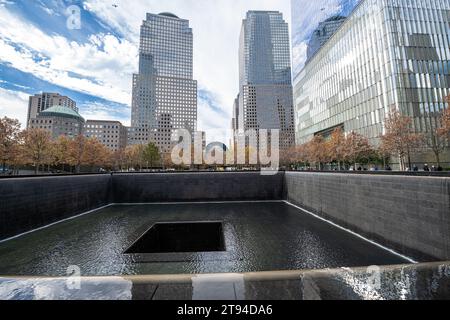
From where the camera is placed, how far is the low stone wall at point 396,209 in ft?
24.8

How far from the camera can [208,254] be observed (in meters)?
9.95

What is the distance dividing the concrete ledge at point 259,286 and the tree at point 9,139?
34.3 metres

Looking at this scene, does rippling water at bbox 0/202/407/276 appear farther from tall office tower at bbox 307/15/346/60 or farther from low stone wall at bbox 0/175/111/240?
tall office tower at bbox 307/15/346/60

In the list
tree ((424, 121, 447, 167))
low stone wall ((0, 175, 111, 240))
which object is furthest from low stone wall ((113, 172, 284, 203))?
tree ((424, 121, 447, 167))

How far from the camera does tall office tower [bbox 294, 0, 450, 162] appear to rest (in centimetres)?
4081

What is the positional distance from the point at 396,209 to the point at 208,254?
812cm

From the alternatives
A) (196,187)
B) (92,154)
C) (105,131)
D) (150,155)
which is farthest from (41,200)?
(105,131)

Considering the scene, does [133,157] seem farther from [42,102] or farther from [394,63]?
[42,102]

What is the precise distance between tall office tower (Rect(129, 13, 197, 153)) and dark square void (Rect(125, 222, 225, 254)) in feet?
407

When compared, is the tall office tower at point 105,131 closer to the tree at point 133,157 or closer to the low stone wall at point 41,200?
the tree at point 133,157

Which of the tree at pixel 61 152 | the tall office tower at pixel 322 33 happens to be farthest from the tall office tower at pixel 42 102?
the tall office tower at pixel 322 33

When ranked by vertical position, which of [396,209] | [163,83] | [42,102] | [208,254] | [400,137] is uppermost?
[163,83]

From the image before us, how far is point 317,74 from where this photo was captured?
213 ft
